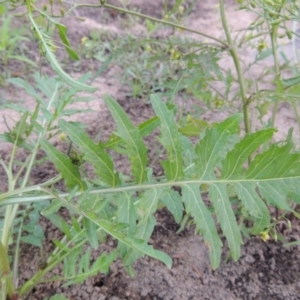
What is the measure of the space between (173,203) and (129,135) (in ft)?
0.60

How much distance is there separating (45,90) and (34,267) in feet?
2.03

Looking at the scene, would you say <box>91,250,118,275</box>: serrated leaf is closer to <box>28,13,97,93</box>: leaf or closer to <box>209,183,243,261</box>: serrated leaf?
<box>209,183,243,261</box>: serrated leaf

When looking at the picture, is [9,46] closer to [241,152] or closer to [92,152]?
[92,152]

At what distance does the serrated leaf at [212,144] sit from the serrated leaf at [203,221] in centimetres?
4

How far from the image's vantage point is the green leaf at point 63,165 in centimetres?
86

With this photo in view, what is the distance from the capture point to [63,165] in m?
0.87

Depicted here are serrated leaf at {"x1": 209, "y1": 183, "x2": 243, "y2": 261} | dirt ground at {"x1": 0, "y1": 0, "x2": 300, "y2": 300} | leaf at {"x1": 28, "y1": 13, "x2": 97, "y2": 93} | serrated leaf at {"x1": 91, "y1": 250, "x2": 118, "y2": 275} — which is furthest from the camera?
dirt ground at {"x1": 0, "y1": 0, "x2": 300, "y2": 300}

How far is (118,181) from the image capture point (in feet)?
3.01

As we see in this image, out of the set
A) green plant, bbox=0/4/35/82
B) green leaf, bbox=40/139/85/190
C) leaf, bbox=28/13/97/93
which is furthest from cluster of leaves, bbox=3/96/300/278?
green plant, bbox=0/4/35/82

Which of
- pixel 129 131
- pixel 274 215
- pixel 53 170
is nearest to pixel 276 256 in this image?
pixel 274 215

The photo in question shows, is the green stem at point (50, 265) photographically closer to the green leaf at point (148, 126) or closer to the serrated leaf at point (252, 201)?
the green leaf at point (148, 126)

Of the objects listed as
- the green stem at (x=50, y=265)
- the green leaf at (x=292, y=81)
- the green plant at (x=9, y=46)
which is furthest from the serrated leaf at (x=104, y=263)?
the green plant at (x=9, y=46)

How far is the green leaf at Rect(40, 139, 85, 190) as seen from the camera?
0.86 metres

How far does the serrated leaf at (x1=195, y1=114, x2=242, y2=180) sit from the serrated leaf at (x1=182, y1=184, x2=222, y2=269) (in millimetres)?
43
